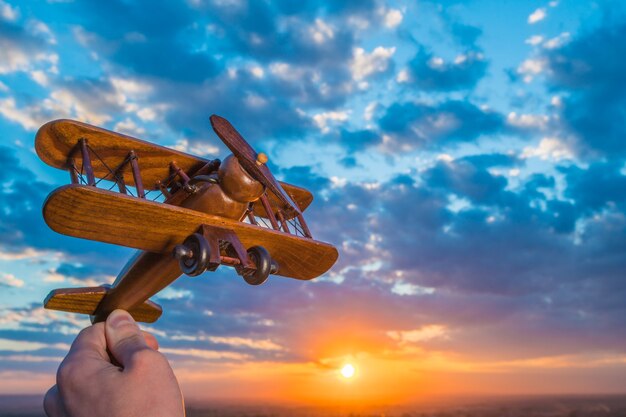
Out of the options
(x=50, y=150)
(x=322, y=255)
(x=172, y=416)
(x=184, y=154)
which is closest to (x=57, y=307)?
(x=50, y=150)

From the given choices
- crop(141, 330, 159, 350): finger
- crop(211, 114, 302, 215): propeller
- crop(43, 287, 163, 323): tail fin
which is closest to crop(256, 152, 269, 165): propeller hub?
crop(211, 114, 302, 215): propeller

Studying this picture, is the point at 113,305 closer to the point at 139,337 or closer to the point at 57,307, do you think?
the point at 57,307

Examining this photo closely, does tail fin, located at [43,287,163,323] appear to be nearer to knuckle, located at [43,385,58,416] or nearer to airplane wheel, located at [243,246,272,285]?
airplane wheel, located at [243,246,272,285]

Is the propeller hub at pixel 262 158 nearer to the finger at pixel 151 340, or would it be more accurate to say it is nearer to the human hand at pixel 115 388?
the finger at pixel 151 340

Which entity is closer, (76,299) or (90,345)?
(90,345)

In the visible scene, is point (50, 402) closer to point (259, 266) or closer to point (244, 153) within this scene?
point (259, 266)

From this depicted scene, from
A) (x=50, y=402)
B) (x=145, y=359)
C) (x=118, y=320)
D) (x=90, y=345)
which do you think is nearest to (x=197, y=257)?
(x=118, y=320)
